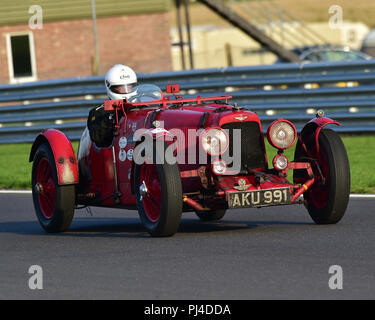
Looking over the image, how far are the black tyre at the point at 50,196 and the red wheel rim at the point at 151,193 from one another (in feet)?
3.45

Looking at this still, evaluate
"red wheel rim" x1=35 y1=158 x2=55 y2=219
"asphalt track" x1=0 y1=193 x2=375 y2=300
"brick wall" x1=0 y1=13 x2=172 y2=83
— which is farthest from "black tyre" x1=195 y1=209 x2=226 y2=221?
"brick wall" x1=0 y1=13 x2=172 y2=83

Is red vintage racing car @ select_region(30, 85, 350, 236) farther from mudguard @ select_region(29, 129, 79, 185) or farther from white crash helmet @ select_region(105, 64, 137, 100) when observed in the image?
white crash helmet @ select_region(105, 64, 137, 100)

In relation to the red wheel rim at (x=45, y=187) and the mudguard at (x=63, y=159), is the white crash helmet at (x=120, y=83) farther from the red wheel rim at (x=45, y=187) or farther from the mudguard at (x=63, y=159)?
the red wheel rim at (x=45, y=187)

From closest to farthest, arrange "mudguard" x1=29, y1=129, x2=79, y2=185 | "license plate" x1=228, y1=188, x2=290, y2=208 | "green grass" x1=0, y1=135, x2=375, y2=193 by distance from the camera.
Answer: "license plate" x1=228, y1=188, x2=290, y2=208 → "mudguard" x1=29, y1=129, x2=79, y2=185 → "green grass" x1=0, y1=135, x2=375, y2=193

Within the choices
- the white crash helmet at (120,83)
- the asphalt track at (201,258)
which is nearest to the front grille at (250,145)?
the asphalt track at (201,258)

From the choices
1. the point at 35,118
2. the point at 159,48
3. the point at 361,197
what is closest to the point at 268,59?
the point at 159,48

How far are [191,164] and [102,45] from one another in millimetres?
20624

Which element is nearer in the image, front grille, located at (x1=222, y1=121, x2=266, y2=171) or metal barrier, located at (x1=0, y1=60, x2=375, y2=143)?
front grille, located at (x1=222, y1=121, x2=266, y2=171)

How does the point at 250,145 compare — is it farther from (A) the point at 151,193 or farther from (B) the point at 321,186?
(A) the point at 151,193

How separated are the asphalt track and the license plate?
0.93 feet

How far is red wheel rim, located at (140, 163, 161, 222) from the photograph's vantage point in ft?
27.2

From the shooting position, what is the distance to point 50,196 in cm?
964

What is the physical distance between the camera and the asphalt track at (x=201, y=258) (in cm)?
609
